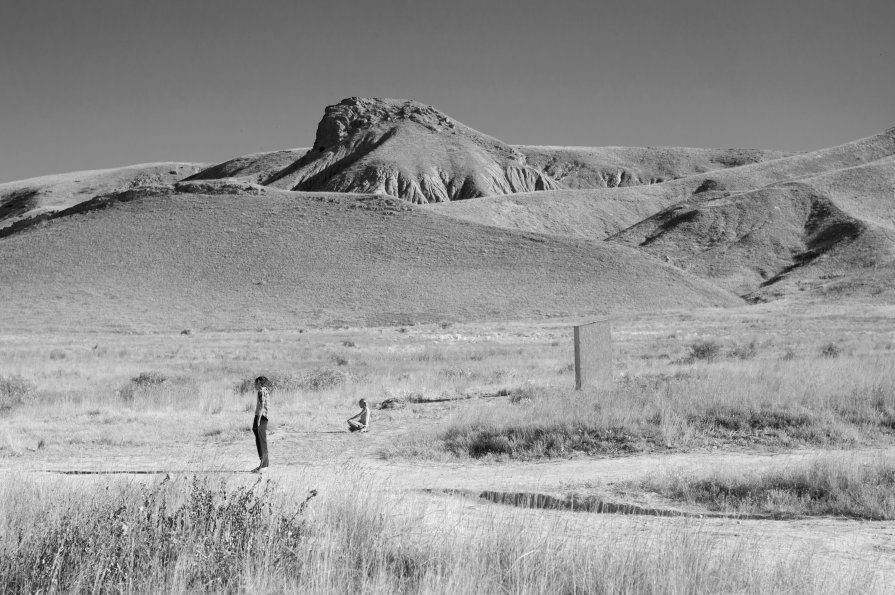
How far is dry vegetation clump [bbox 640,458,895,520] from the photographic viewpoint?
8812mm

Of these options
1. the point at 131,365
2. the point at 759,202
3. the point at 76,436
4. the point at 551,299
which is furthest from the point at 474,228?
the point at 76,436

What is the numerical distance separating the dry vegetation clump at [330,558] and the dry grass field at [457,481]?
0.08ft

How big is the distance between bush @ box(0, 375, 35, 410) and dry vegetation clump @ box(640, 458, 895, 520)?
54.4 feet

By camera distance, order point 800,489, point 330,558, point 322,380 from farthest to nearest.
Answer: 1. point 322,380
2. point 800,489
3. point 330,558

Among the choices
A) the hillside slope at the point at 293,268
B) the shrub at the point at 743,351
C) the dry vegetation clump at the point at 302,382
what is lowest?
the shrub at the point at 743,351

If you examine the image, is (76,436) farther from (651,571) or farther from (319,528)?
(651,571)

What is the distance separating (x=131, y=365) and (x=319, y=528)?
28152 millimetres

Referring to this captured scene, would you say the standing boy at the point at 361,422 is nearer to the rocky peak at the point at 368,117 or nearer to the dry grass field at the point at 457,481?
the dry grass field at the point at 457,481

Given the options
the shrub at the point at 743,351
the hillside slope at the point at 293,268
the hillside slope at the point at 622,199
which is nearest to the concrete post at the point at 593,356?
the shrub at the point at 743,351

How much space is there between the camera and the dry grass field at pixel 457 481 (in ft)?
18.6

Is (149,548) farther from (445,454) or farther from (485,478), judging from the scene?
(445,454)

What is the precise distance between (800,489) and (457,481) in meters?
4.16

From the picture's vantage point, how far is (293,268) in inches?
3295

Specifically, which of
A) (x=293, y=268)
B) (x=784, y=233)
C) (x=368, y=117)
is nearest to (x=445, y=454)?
(x=293, y=268)
